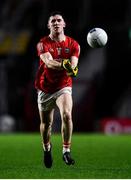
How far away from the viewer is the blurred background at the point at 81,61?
26078mm

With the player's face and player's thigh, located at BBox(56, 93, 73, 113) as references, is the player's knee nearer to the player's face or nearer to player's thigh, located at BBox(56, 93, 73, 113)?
player's thigh, located at BBox(56, 93, 73, 113)

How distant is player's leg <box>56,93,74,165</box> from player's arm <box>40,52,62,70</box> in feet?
1.61

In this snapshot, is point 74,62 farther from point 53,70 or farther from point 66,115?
point 66,115

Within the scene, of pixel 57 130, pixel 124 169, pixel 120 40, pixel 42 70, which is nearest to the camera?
pixel 124 169

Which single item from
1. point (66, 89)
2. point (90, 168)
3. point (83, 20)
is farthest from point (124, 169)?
point (83, 20)

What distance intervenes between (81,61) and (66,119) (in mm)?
17014

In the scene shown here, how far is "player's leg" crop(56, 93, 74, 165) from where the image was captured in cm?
1111

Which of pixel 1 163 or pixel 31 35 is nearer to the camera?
pixel 1 163

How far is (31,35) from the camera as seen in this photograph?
27.4 metres

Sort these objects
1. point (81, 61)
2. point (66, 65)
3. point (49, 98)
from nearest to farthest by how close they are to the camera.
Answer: point (66, 65) < point (49, 98) < point (81, 61)

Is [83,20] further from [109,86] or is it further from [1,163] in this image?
[1,163]

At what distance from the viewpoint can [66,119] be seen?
36.4 ft

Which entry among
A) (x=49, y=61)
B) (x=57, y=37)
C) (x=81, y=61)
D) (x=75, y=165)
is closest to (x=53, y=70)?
(x=49, y=61)

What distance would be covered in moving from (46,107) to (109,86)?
16224 millimetres
